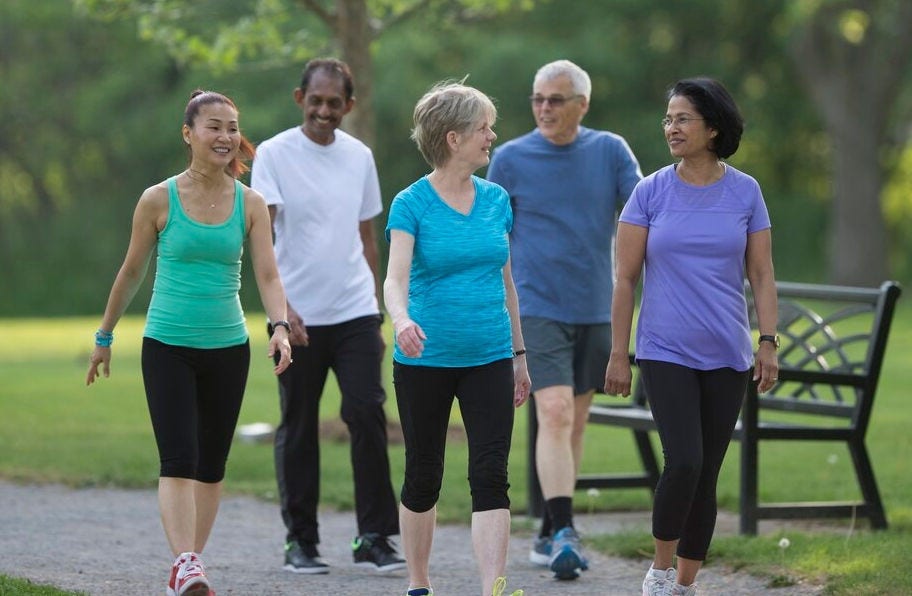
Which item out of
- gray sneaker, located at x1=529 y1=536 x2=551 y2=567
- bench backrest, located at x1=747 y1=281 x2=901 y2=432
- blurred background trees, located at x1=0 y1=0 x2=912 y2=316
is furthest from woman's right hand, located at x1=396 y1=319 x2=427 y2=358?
blurred background trees, located at x1=0 y1=0 x2=912 y2=316

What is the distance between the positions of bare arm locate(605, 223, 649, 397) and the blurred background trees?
25287 mm

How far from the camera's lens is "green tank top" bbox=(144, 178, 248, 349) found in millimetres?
6078

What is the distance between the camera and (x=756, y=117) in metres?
40.7

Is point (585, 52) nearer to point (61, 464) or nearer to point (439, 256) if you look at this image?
point (61, 464)

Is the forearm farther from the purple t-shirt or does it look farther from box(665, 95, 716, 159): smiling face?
box(665, 95, 716, 159): smiling face

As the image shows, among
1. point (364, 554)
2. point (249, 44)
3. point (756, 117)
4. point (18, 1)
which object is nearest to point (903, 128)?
point (756, 117)

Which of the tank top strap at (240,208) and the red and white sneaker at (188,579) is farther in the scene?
the tank top strap at (240,208)

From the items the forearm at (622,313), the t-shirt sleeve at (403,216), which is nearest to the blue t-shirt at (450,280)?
the t-shirt sleeve at (403,216)

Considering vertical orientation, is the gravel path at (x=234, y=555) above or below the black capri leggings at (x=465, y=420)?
below

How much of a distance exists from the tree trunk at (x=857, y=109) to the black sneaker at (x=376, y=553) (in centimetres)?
2756

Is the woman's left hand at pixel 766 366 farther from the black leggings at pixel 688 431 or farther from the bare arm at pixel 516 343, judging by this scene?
the bare arm at pixel 516 343

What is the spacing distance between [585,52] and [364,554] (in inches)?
1221

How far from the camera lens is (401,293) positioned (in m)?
5.55

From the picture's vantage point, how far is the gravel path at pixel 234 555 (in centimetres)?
679
